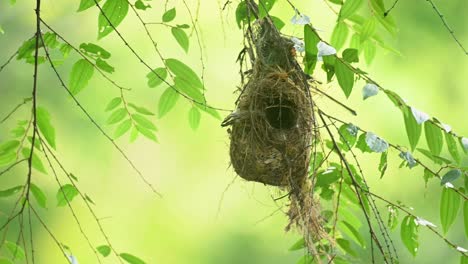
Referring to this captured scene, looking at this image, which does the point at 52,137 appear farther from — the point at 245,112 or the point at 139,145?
the point at 139,145

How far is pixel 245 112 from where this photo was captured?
1730mm

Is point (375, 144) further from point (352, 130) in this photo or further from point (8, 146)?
point (8, 146)

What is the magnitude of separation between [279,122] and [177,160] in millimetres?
2856

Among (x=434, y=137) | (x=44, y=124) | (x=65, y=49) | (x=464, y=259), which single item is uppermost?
(x=65, y=49)

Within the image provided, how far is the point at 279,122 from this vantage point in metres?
1.76

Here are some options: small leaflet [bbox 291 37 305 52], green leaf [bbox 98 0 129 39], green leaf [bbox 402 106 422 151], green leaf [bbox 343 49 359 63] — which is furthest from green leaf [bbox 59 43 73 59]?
green leaf [bbox 402 106 422 151]

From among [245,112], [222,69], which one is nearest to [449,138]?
[245,112]

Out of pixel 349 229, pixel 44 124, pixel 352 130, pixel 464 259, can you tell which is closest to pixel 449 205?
pixel 464 259

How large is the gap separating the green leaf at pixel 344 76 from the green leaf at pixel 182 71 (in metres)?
0.41

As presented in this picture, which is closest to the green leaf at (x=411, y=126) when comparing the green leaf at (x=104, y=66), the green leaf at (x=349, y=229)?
the green leaf at (x=349, y=229)

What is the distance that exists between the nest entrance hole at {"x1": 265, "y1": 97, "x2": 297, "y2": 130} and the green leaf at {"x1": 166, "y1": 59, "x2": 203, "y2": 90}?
16 centimetres

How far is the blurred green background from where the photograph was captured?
439 cm

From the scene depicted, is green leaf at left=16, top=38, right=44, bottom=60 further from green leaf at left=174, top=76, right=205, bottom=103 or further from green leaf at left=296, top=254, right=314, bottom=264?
green leaf at left=296, top=254, right=314, bottom=264

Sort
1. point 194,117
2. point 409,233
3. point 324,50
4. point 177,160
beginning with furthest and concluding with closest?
point 177,160, point 194,117, point 409,233, point 324,50
